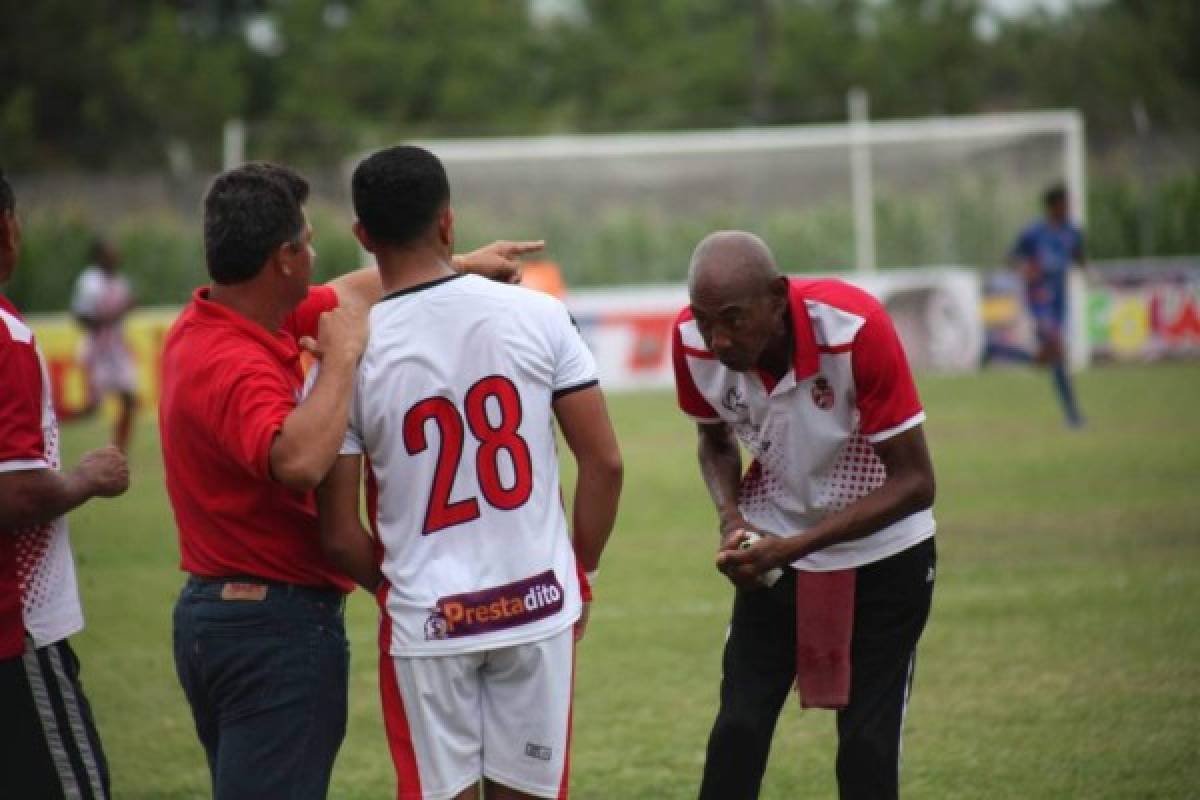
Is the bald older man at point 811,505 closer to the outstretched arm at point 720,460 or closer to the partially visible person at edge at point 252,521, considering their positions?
the outstretched arm at point 720,460

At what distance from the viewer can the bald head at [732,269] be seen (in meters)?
4.55

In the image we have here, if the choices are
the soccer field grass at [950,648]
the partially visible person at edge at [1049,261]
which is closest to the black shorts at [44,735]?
the soccer field grass at [950,648]

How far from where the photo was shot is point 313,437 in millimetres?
3955

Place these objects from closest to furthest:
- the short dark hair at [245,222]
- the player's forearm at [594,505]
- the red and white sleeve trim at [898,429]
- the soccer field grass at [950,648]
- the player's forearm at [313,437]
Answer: the player's forearm at [313,437], the short dark hair at [245,222], the player's forearm at [594,505], the red and white sleeve trim at [898,429], the soccer field grass at [950,648]

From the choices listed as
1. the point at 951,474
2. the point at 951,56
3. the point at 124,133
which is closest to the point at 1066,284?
the point at 951,474

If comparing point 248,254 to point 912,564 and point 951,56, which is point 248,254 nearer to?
point 912,564

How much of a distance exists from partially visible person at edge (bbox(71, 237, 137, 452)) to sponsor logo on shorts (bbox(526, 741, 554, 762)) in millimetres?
15672

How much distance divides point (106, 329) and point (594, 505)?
16528mm

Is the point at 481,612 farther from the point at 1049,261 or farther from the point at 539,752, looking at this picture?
the point at 1049,261

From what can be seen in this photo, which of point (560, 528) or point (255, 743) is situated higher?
point (560, 528)

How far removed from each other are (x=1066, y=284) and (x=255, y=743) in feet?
55.9

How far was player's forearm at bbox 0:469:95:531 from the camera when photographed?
13.9ft

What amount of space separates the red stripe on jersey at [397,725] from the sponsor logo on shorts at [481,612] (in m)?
0.17

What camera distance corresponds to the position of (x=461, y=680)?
4.13 m
